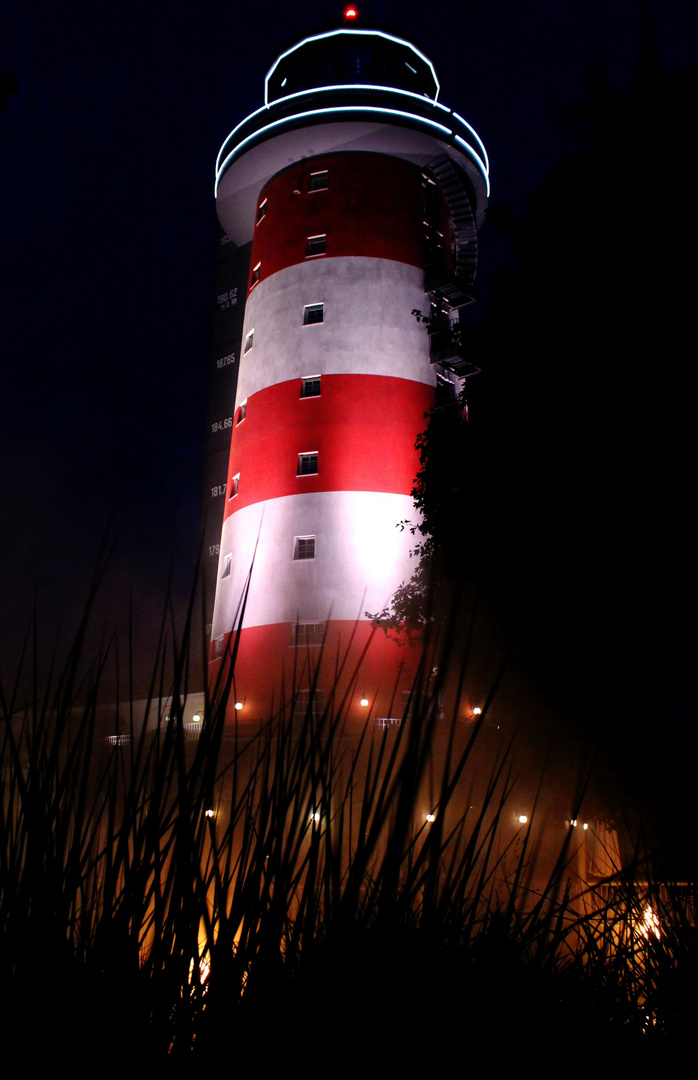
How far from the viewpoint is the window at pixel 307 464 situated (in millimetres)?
22828

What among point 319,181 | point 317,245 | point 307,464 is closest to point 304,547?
point 307,464

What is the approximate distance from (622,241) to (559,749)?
683cm

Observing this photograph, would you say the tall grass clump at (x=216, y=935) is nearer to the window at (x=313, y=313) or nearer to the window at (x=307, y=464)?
the window at (x=307, y=464)

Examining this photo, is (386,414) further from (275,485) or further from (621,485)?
(621,485)

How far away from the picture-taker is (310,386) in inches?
926

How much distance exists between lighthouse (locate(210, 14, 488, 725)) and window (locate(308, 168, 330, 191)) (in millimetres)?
69

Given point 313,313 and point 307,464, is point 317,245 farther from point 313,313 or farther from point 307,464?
point 307,464

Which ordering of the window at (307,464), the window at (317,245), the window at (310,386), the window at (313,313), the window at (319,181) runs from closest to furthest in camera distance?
the window at (307,464) < the window at (310,386) < the window at (313,313) < the window at (317,245) < the window at (319,181)

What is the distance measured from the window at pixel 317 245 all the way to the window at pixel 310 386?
4133mm

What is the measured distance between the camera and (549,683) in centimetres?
1118

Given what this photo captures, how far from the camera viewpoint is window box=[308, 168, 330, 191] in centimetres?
2619

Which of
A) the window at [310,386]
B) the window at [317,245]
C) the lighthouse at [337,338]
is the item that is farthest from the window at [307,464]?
the window at [317,245]

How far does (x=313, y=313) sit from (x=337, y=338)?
4.20ft

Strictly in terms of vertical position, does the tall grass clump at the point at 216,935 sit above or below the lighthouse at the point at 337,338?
below
